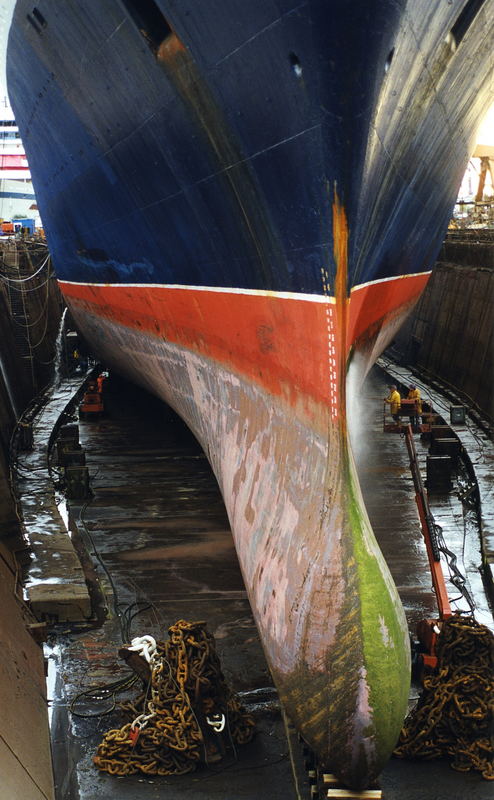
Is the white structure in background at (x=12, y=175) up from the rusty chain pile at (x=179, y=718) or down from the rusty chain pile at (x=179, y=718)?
up

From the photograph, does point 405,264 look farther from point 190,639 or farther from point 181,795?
point 181,795

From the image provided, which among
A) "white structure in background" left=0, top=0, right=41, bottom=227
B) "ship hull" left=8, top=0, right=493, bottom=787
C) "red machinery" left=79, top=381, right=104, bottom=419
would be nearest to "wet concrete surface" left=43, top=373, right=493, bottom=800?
"red machinery" left=79, top=381, right=104, bottom=419

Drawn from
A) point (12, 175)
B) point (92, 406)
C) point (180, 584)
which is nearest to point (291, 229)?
point (180, 584)

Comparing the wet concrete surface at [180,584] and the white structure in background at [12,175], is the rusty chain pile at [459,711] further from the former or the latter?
the white structure in background at [12,175]

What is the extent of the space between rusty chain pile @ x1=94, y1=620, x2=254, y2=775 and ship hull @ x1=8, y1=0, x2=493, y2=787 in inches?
17.9

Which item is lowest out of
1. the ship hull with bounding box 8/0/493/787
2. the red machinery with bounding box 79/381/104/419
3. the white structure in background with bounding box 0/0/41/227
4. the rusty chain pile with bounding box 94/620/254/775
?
the rusty chain pile with bounding box 94/620/254/775

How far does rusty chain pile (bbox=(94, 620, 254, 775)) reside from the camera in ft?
17.5

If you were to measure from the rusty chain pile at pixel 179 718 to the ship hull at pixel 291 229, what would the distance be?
456mm

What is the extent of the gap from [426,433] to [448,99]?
21.2 feet

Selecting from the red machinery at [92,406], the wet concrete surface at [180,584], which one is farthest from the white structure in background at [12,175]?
the wet concrete surface at [180,584]

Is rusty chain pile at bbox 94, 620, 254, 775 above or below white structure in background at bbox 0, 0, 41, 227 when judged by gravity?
below

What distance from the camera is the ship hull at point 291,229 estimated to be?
4.91 metres

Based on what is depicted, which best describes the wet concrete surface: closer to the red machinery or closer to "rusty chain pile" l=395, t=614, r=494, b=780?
"rusty chain pile" l=395, t=614, r=494, b=780

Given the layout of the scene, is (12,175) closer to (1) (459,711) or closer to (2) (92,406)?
(2) (92,406)
